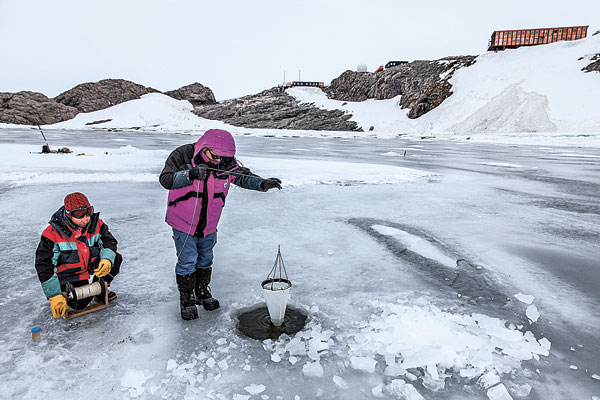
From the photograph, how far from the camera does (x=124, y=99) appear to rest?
69.1 metres

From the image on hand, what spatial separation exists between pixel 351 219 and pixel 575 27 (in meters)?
61.9

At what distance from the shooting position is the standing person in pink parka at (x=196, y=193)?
269 centimetres

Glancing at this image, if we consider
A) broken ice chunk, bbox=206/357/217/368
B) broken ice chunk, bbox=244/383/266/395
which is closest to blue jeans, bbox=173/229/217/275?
broken ice chunk, bbox=206/357/217/368

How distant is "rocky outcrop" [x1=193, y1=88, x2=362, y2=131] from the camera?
49062mm

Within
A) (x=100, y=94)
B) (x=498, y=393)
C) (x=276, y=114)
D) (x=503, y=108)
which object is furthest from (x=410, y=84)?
(x=498, y=393)

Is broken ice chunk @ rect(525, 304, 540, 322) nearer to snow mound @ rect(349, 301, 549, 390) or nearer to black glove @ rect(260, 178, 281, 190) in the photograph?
snow mound @ rect(349, 301, 549, 390)

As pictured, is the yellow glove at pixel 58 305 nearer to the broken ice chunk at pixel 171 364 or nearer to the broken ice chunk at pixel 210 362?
the broken ice chunk at pixel 171 364

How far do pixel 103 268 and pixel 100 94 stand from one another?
7467 centimetres

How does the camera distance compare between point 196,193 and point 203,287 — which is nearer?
point 196,193

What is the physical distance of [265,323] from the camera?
9.55 ft

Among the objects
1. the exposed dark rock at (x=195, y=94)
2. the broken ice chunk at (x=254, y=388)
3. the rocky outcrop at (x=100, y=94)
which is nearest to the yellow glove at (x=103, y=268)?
the broken ice chunk at (x=254, y=388)

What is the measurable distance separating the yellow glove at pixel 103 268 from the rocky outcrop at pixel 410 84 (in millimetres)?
47611

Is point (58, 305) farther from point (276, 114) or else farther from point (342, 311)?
point (276, 114)

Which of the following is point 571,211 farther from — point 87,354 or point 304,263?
point 87,354
